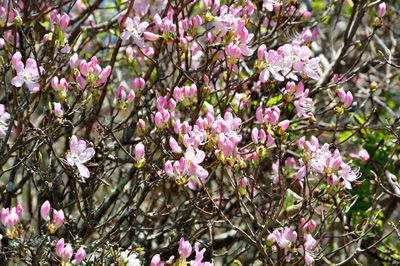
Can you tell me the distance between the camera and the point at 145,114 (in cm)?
300

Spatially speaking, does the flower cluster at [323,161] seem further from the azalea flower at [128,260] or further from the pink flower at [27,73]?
the pink flower at [27,73]

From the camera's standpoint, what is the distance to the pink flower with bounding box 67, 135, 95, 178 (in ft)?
7.13

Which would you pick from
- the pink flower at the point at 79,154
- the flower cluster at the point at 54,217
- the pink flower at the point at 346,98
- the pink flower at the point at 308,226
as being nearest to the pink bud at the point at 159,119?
the pink flower at the point at 79,154

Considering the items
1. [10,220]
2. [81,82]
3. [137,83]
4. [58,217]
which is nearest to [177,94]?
[137,83]

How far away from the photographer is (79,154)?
7.30ft

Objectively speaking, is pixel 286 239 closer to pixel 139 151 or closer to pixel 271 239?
pixel 271 239

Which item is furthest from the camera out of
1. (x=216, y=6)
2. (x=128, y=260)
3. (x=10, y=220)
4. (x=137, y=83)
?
(x=137, y=83)

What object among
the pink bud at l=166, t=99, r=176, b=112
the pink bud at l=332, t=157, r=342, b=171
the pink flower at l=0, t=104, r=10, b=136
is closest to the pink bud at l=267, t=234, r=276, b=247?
the pink bud at l=332, t=157, r=342, b=171

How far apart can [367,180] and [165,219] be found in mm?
1393

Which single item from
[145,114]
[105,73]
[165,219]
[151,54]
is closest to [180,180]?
[105,73]

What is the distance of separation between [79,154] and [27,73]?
447 mm

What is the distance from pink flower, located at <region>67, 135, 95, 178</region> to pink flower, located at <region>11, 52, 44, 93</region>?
0.32 m

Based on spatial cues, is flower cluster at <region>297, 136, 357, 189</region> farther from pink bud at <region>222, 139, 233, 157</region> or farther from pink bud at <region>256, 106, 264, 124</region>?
pink bud at <region>222, 139, 233, 157</region>

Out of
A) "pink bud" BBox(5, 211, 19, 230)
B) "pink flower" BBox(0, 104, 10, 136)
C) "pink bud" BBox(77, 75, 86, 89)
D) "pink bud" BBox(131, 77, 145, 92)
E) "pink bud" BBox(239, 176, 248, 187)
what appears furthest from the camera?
"pink bud" BBox(131, 77, 145, 92)
